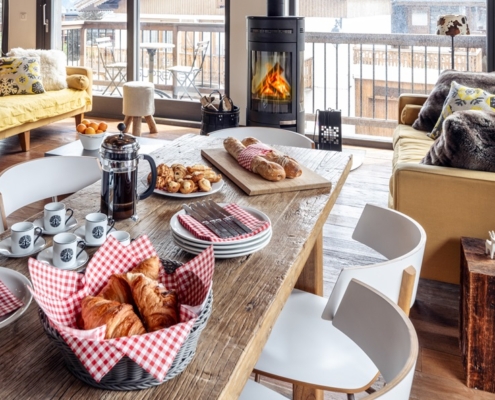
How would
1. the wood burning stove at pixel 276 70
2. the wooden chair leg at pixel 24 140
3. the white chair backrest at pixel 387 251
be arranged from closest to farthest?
the white chair backrest at pixel 387 251 → the wood burning stove at pixel 276 70 → the wooden chair leg at pixel 24 140

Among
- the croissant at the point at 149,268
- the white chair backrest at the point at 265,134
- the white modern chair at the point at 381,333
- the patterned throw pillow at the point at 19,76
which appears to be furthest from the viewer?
the patterned throw pillow at the point at 19,76

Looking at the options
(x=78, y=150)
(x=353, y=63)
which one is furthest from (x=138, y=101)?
(x=353, y=63)

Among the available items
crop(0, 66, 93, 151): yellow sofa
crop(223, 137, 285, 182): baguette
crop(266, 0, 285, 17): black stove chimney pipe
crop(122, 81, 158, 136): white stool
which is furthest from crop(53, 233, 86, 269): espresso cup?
crop(122, 81, 158, 136): white stool

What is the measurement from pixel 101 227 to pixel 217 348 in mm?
517

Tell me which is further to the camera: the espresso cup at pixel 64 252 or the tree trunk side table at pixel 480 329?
the tree trunk side table at pixel 480 329

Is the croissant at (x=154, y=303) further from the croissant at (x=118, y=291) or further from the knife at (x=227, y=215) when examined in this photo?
the knife at (x=227, y=215)

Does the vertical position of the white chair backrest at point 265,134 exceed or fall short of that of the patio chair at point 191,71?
it falls short

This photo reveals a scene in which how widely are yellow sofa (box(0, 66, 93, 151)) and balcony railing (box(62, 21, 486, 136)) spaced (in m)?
1.05

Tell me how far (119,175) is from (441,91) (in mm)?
3344

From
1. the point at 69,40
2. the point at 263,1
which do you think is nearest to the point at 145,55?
the point at 69,40

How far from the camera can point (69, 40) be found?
7160 mm

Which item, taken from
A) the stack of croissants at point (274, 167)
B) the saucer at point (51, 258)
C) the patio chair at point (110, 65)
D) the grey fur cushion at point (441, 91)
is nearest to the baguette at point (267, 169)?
the stack of croissants at point (274, 167)

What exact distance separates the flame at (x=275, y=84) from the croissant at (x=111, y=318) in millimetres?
4195

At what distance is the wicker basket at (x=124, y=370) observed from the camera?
2.60 feet
